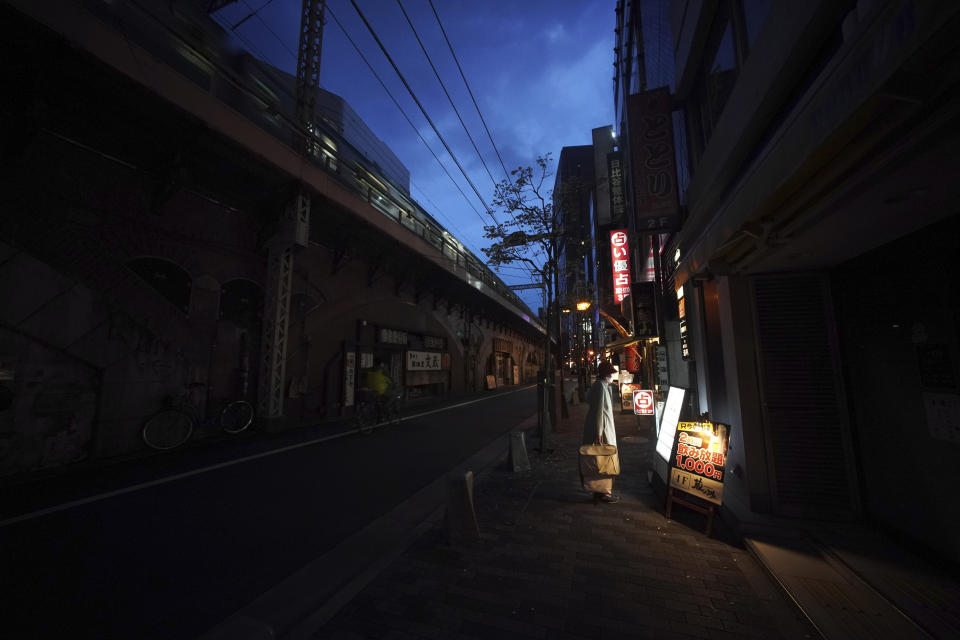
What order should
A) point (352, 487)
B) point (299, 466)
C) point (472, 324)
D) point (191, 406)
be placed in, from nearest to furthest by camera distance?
point (352, 487), point (299, 466), point (191, 406), point (472, 324)

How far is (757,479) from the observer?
4.35 meters

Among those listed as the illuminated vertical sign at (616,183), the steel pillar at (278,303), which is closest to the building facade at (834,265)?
the illuminated vertical sign at (616,183)

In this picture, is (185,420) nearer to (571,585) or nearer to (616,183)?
(571,585)

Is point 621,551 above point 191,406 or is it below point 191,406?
below

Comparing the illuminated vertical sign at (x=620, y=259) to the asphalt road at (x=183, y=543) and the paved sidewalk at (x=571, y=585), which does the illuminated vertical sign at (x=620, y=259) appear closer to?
the asphalt road at (x=183, y=543)

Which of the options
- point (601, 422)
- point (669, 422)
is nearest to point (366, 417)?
point (601, 422)

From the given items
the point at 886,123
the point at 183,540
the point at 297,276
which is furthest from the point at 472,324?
the point at 886,123

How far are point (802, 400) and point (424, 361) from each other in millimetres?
16996

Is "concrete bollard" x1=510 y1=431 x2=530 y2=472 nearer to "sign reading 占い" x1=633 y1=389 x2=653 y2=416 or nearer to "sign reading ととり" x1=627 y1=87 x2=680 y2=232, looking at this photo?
"sign reading 占い" x1=633 y1=389 x2=653 y2=416

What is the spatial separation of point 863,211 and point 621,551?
3.99 meters

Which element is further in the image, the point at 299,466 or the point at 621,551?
the point at 299,466

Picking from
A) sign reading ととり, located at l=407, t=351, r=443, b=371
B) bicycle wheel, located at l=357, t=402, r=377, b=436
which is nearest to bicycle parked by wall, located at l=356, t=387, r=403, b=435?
bicycle wheel, located at l=357, t=402, r=377, b=436

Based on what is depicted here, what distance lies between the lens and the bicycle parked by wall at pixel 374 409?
34.6ft

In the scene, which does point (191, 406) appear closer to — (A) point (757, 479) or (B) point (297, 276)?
(B) point (297, 276)
